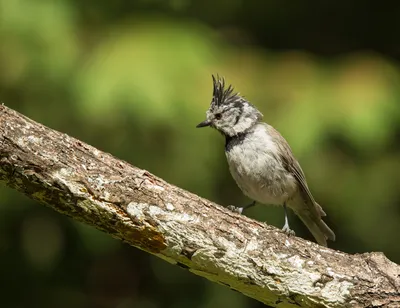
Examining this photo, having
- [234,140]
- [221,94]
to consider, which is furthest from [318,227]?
[221,94]

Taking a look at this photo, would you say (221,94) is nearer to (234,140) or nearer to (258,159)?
(234,140)

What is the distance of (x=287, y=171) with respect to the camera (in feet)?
17.6

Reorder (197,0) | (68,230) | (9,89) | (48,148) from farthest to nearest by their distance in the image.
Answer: (197,0)
(68,230)
(9,89)
(48,148)

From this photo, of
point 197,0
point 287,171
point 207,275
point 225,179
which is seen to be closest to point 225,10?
point 197,0

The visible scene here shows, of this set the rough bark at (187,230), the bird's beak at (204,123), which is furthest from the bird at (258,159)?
the rough bark at (187,230)

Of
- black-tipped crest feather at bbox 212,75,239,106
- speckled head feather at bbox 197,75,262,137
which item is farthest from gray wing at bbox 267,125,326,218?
black-tipped crest feather at bbox 212,75,239,106

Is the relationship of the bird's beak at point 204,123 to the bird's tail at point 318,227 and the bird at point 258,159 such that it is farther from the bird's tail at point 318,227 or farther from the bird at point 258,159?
the bird's tail at point 318,227

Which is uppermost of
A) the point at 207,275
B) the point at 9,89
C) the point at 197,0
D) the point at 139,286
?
the point at 197,0

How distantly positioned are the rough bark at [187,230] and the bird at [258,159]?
1.20 metres

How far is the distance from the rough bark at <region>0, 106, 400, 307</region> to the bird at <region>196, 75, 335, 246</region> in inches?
47.3

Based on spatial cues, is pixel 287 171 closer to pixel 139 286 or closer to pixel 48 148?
pixel 48 148

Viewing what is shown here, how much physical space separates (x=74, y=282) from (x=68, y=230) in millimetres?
574

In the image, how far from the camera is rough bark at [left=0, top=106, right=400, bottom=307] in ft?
12.2

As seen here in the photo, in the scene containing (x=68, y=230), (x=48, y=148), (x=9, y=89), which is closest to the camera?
(x=48, y=148)
